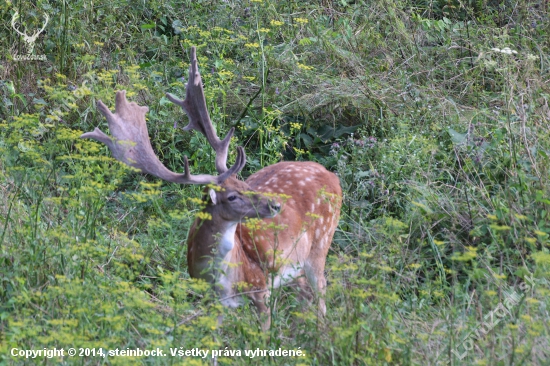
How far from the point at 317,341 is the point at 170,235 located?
188 centimetres

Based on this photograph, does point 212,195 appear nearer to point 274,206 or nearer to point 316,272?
point 274,206

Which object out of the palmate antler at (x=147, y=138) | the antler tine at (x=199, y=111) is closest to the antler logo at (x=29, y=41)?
the palmate antler at (x=147, y=138)

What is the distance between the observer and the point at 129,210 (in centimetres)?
590

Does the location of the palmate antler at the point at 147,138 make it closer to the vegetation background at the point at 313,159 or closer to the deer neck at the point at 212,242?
the vegetation background at the point at 313,159

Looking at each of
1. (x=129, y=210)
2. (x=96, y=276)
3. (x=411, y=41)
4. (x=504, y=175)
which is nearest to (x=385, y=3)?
(x=411, y=41)

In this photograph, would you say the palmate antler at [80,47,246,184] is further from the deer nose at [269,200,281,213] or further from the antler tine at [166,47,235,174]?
the deer nose at [269,200,281,213]

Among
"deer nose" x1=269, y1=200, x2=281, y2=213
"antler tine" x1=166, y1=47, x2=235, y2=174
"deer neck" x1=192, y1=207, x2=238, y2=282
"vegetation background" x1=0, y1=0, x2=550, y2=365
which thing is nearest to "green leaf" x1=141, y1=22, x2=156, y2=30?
Result: "vegetation background" x1=0, y1=0, x2=550, y2=365

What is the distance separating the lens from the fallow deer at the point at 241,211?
4621mm

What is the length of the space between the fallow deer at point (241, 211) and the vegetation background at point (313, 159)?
0.19 meters

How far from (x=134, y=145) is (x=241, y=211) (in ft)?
2.31

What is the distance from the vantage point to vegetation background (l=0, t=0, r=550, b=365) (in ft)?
12.7

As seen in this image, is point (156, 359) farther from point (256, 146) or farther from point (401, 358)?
point (256, 146)

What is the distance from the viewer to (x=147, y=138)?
16.4 feet

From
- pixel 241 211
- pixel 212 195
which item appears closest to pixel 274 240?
pixel 241 211
